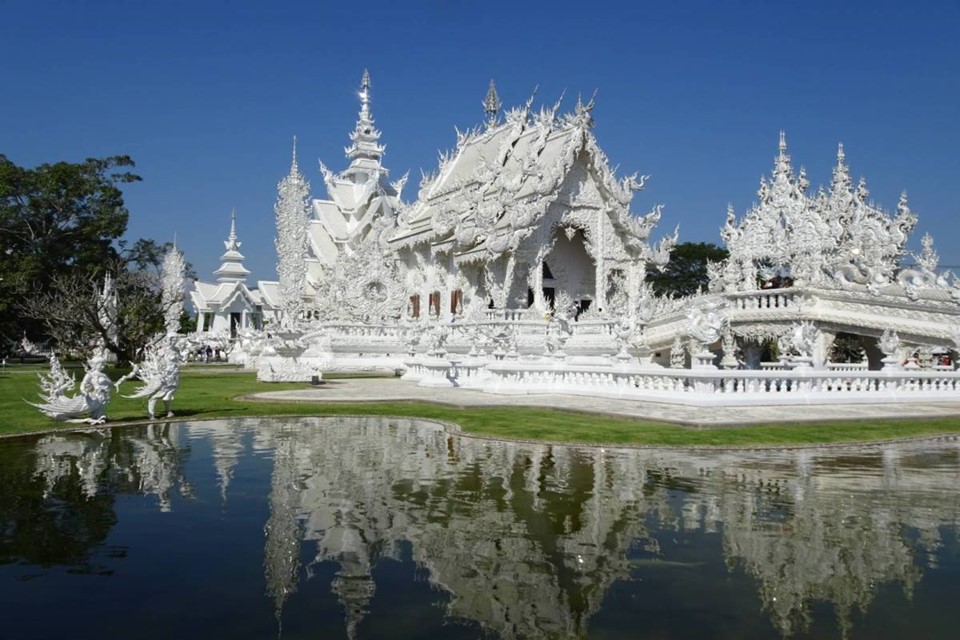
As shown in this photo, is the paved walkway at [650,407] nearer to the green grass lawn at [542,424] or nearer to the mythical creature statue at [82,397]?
the green grass lawn at [542,424]

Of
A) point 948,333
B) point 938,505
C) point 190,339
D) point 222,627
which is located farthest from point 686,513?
point 948,333

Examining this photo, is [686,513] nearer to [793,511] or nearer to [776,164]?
[793,511]

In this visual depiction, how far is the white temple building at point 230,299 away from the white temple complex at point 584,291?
17232 mm

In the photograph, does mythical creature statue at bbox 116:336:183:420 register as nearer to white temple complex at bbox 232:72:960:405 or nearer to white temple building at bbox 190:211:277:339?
white temple complex at bbox 232:72:960:405

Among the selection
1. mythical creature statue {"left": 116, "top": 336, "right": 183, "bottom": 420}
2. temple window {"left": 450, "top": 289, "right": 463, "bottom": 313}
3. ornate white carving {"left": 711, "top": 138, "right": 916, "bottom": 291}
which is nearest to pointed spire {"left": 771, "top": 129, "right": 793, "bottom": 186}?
ornate white carving {"left": 711, "top": 138, "right": 916, "bottom": 291}

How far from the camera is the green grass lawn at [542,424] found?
35.7ft

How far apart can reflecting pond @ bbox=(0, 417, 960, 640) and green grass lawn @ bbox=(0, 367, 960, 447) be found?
1.26 meters

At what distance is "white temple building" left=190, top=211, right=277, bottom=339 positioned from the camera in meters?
57.6

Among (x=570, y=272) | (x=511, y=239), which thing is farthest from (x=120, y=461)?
(x=570, y=272)

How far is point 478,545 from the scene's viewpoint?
576 centimetres

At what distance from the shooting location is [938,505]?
7113 millimetres

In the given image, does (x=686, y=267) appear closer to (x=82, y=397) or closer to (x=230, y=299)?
(x=230, y=299)

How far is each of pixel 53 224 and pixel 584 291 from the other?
96.8 ft

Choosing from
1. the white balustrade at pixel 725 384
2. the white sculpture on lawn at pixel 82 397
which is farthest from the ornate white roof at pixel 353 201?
the white sculpture on lawn at pixel 82 397
